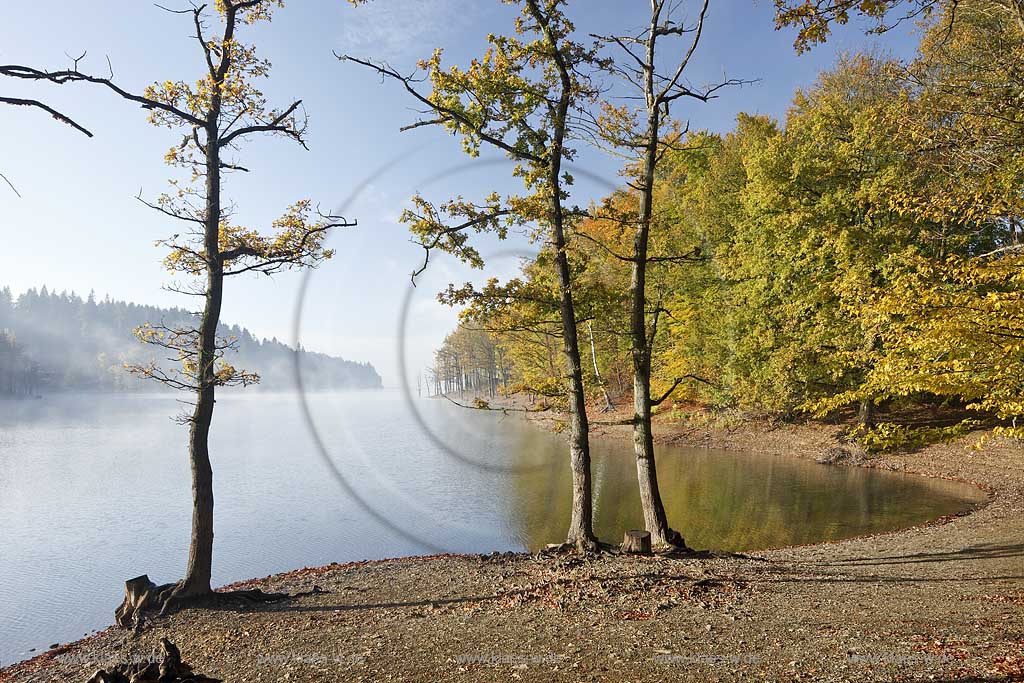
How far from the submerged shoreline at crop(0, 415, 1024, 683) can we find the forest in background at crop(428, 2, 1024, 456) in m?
2.78

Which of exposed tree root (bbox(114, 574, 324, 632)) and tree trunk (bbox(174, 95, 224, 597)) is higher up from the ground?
tree trunk (bbox(174, 95, 224, 597))

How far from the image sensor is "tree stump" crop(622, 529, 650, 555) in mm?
10672

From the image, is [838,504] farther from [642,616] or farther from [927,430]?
[642,616]

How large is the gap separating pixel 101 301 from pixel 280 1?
187420mm

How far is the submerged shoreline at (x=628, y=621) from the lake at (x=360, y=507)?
279cm

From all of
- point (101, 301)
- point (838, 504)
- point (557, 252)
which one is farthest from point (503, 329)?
point (101, 301)

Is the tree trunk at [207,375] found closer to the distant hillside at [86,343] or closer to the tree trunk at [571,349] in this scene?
the tree trunk at [571,349]

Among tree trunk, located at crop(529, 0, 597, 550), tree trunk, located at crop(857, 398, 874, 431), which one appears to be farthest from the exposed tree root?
tree trunk, located at crop(857, 398, 874, 431)

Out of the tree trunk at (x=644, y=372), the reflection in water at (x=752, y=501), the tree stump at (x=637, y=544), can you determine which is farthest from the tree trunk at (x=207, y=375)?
the tree trunk at (x=644, y=372)

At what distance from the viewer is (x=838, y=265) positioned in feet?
76.3

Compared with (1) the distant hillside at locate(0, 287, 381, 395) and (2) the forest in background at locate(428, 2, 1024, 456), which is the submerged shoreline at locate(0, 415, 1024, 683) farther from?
(1) the distant hillside at locate(0, 287, 381, 395)

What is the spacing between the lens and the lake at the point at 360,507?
13469 mm

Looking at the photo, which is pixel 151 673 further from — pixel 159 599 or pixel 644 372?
pixel 644 372

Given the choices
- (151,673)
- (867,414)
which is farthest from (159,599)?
(867,414)
